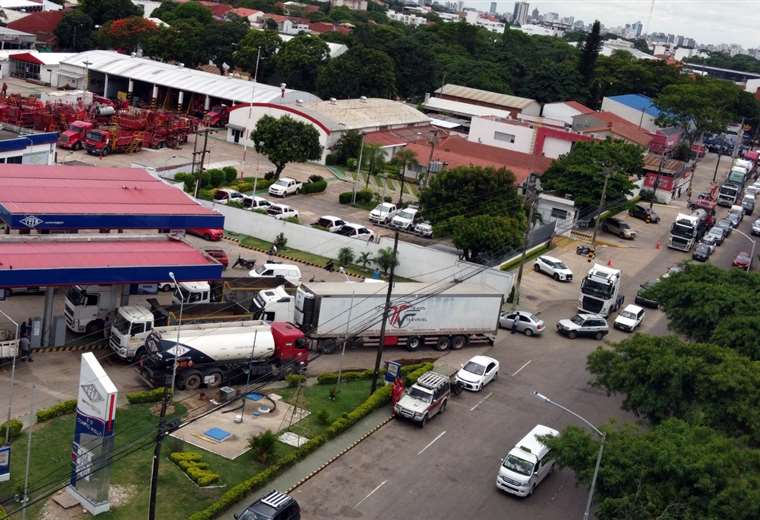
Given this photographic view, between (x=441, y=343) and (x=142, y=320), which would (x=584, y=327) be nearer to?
(x=441, y=343)

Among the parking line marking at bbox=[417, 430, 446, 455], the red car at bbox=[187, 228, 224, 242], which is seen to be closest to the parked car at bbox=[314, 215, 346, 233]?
the red car at bbox=[187, 228, 224, 242]

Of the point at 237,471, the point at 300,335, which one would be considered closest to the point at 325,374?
the point at 300,335

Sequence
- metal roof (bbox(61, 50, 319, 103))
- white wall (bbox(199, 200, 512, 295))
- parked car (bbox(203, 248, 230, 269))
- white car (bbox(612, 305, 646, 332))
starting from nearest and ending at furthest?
1. parked car (bbox(203, 248, 230, 269))
2. white car (bbox(612, 305, 646, 332))
3. white wall (bbox(199, 200, 512, 295))
4. metal roof (bbox(61, 50, 319, 103))

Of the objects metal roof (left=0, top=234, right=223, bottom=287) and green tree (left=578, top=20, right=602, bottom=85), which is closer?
metal roof (left=0, top=234, right=223, bottom=287)

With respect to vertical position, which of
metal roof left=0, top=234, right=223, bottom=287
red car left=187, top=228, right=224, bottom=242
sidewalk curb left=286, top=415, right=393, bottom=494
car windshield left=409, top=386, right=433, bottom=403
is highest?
metal roof left=0, top=234, right=223, bottom=287

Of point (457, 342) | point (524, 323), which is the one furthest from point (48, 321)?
point (524, 323)

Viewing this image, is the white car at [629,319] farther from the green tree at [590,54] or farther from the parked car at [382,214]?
the green tree at [590,54]

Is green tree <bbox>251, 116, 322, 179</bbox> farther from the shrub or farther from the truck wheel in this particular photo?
the shrub

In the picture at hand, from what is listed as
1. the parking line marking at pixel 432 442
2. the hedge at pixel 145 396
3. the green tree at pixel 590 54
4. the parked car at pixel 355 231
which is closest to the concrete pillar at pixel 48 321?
the hedge at pixel 145 396
